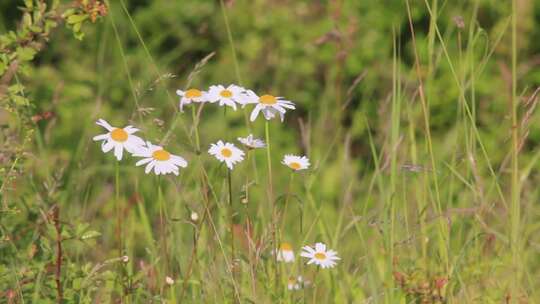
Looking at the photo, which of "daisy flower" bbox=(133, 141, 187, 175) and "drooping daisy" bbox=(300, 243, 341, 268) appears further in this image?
"drooping daisy" bbox=(300, 243, 341, 268)

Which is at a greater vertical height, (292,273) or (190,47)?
(190,47)

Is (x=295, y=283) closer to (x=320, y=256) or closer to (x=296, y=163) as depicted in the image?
(x=320, y=256)

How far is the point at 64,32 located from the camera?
3.61 meters

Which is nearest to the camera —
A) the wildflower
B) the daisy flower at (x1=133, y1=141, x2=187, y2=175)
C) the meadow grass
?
the daisy flower at (x1=133, y1=141, x2=187, y2=175)

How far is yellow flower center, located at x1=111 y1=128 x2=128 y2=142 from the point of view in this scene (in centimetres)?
149

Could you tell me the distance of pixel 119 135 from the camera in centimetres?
150

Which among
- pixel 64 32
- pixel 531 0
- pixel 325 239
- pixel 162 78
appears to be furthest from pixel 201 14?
pixel 162 78

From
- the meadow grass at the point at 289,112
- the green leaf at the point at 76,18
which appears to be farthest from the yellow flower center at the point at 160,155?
the meadow grass at the point at 289,112

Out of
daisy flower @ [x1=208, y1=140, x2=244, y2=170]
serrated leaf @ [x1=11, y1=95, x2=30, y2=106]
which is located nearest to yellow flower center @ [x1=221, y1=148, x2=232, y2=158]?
daisy flower @ [x1=208, y1=140, x2=244, y2=170]

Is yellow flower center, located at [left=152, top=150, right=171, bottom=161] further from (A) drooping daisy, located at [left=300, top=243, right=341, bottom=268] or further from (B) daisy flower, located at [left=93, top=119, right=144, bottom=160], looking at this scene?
(A) drooping daisy, located at [left=300, top=243, right=341, bottom=268]

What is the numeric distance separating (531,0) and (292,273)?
2.22 m

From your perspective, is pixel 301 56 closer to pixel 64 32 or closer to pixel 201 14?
pixel 201 14

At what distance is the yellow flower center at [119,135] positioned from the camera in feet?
4.89

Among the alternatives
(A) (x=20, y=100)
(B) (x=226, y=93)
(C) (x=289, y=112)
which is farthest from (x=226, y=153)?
(C) (x=289, y=112)
